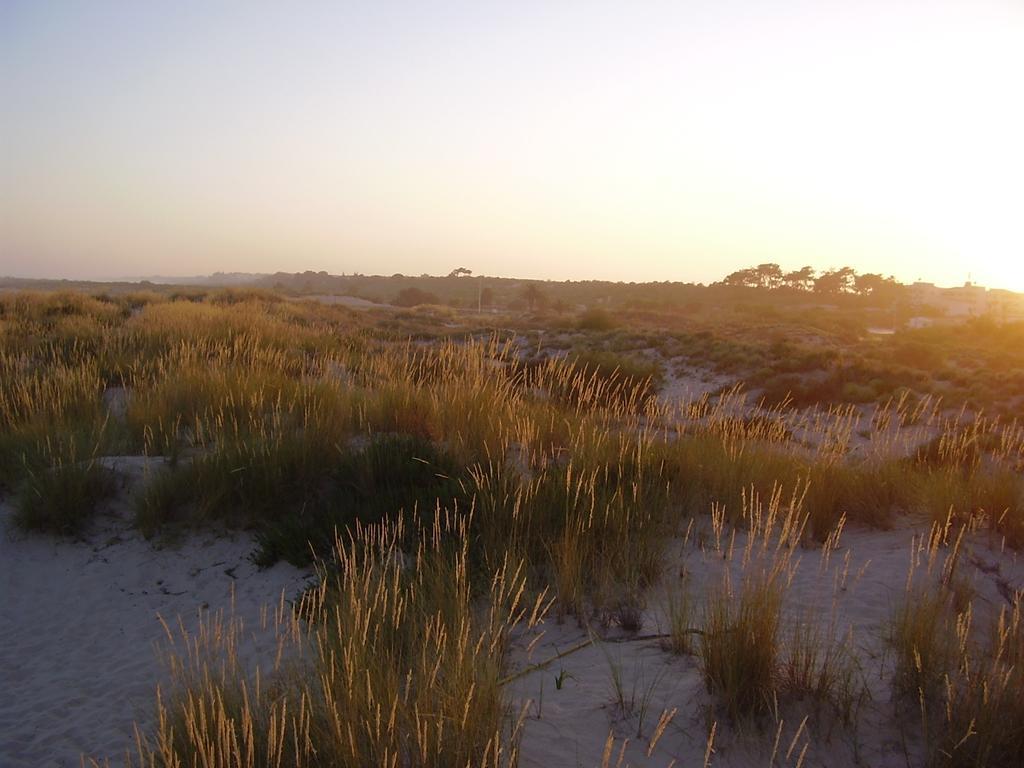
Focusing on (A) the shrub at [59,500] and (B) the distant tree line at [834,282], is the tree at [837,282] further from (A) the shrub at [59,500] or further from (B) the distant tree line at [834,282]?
(A) the shrub at [59,500]

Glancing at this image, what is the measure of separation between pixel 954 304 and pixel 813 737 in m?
76.1

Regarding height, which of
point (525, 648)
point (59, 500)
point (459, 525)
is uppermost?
point (459, 525)

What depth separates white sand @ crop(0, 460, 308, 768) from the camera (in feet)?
9.91

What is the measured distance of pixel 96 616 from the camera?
4.13 meters

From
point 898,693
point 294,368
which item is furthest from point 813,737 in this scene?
point 294,368

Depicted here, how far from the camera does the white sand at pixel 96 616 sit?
302 centimetres

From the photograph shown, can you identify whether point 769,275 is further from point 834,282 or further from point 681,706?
point 681,706

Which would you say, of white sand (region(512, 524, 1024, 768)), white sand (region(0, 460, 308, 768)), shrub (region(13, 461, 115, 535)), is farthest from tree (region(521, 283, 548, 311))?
white sand (region(512, 524, 1024, 768))

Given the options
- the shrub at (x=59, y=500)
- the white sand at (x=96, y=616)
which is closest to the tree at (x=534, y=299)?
the shrub at (x=59, y=500)

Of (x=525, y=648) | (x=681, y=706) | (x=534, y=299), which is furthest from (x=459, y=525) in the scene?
(x=534, y=299)

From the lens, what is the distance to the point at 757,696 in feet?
8.36

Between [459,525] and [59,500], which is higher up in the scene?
[459,525]

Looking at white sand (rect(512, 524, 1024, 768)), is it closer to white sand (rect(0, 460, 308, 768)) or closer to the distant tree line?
white sand (rect(0, 460, 308, 768))

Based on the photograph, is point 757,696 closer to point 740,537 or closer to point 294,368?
point 740,537
